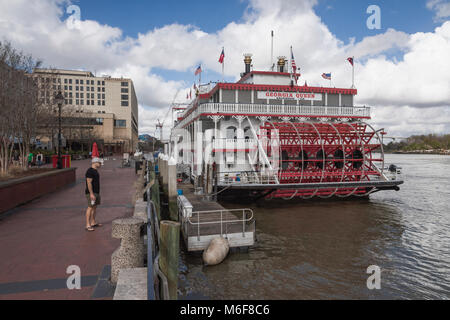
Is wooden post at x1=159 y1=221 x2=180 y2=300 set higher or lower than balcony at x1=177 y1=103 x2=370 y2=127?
lower

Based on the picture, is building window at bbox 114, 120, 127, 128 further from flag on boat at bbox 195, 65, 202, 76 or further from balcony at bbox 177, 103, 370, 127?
balcony at bbox 177, 103, 370, 127

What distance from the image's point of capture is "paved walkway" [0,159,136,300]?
4.17 meters

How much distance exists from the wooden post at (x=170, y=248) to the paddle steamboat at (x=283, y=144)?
865 cm

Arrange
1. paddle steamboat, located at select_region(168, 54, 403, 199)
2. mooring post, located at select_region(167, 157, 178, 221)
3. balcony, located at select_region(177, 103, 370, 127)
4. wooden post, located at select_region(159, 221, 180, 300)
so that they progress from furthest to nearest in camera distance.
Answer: balcony, located at select_region(177, 103, 370, 127) < paddle steamboat, located at select_region(168, 54, 403, 199) < mooring post, located at select_region(167, 157, 178, 221) < wooden post, located at select_region(159, 221, 180, 300)

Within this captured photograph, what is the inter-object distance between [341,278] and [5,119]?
1411cm

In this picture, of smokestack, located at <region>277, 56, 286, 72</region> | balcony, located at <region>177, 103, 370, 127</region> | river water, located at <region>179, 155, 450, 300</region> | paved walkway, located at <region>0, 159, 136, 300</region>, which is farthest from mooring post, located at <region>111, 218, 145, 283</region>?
smokestack, located at <region>277, 56, 286, 72</region>

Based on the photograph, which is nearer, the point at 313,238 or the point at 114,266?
the point at 114,266

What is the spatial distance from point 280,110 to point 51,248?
17.2 m

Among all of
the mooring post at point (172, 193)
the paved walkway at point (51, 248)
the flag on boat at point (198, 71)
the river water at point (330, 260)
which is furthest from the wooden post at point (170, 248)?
the flag on boat at point (198, 71)

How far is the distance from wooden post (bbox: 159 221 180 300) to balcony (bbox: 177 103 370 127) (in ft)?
48.5

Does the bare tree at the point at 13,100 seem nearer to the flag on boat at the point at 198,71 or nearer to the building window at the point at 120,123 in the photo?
the flag on boat at the point at 198,71

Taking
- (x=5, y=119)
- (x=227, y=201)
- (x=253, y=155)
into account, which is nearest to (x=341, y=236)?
(x=227, y=201)

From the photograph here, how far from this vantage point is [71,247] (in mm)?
5680
